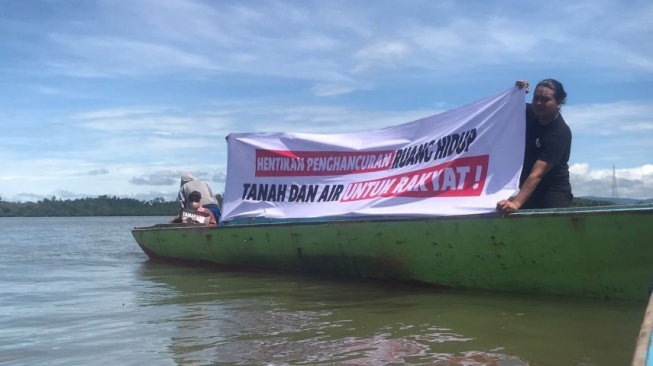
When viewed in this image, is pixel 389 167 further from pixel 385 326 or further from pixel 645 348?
pixel 645 348

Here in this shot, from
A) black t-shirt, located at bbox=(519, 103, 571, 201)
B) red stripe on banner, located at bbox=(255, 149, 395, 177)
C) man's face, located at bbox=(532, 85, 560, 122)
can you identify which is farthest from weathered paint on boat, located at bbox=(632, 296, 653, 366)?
red stripe on banner, located at bbox=(255, 149, 395, 177)

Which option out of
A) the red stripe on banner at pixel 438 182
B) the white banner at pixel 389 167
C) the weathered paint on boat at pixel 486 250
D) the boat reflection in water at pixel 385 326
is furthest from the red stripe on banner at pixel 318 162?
the boat reflection in water at pixel 385 326

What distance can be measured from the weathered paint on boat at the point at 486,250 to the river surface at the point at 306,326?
155 millimetres

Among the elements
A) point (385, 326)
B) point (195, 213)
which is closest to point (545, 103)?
point (385, 326)

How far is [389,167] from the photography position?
291 inches

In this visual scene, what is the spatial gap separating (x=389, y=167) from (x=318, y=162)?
1.15 metres

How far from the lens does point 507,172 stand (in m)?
6.25

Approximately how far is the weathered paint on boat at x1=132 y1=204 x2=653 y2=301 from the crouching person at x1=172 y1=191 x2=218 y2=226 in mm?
1685

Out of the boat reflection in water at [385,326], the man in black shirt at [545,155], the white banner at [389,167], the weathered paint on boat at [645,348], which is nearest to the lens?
the weathered paint on boat at [645,348]

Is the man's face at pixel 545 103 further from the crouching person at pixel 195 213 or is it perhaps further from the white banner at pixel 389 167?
the crouching person at pixel 195 213

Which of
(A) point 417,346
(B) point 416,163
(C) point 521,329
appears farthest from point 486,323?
(B) point 416,163

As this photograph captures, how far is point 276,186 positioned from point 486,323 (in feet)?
14.2

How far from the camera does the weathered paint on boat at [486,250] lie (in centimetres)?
516

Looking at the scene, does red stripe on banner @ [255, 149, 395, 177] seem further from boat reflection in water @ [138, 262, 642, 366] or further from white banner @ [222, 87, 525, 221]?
boat reflection in water @ [138, 262, 642, 366]
